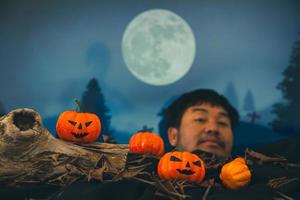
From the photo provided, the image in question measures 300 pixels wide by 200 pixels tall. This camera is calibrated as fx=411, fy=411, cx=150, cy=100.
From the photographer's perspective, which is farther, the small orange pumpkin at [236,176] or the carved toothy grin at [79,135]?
the carved toothy grin at [79,135]

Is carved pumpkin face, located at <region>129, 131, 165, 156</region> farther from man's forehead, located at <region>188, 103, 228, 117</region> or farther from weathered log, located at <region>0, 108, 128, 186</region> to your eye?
man's forehead, located at <region>188, 103, 228, 117</region>

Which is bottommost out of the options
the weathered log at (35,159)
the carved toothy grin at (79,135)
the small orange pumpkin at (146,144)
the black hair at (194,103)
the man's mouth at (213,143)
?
the weathered log at (35,159)

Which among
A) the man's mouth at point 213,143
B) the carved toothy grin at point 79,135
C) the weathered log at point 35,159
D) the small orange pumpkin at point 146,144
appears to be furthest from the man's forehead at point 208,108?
the weathered log at point 35,159

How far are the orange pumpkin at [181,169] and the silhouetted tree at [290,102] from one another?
247 cm

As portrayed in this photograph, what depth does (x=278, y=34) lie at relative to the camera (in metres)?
4.62

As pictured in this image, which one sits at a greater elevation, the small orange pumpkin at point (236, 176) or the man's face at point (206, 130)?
the man's face at point (206, 130)

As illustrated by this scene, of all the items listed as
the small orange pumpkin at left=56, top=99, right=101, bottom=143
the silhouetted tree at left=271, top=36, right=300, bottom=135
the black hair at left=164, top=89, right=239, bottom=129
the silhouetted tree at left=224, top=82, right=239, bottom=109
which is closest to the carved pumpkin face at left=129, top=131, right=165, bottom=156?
the small orange pumpkin at left=56, top=99, right=101, bottom=143

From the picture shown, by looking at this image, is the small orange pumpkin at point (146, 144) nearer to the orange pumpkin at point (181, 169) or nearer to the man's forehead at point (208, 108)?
the orange pumpkin at point (181, 169)

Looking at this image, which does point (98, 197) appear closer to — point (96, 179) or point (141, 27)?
point (96, 179)

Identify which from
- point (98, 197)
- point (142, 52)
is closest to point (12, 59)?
point (142, 52)

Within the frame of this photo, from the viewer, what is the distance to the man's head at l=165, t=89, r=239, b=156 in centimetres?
356

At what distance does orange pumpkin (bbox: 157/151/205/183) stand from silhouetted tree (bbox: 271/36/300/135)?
247cm

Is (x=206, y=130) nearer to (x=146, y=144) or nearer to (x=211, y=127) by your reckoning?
(x=211, y=127)

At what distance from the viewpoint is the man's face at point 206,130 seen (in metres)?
3.55
